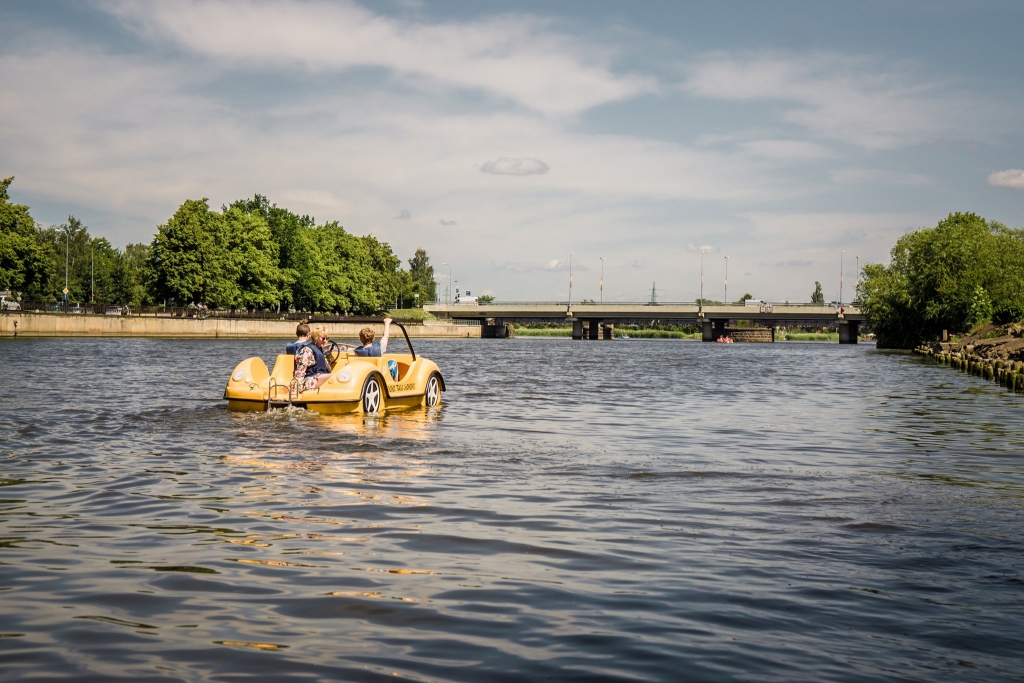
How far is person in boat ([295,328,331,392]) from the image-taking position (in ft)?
52.5

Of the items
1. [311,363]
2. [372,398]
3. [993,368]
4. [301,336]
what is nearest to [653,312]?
[993,368]

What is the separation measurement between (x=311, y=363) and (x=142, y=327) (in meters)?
76.4

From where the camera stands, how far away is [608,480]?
10.3 meters

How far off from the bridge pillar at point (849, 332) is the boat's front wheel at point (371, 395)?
390ft

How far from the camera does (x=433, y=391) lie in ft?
63.3

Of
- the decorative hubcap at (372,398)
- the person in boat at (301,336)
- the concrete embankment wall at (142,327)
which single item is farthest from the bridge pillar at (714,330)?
the decorative hubcap at (372,398)

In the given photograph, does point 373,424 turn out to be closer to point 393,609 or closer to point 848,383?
point 393,609

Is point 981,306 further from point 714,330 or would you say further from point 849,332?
point 714,330

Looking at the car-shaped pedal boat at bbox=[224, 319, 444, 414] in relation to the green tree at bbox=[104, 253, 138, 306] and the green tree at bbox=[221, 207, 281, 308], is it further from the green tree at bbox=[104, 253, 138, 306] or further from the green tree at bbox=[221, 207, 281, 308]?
the green tree at bbox=[104, 253, 138, 306]

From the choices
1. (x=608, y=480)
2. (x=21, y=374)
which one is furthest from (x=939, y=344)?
(x=608, y=480)

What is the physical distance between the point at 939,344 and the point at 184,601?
69682mm

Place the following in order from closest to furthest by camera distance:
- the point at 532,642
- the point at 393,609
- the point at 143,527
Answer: the point at 532,642, the point at 393,609, the point at 143,527

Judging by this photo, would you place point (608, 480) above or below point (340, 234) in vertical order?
below

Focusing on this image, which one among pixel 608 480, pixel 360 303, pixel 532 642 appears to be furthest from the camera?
pixel 360 303
